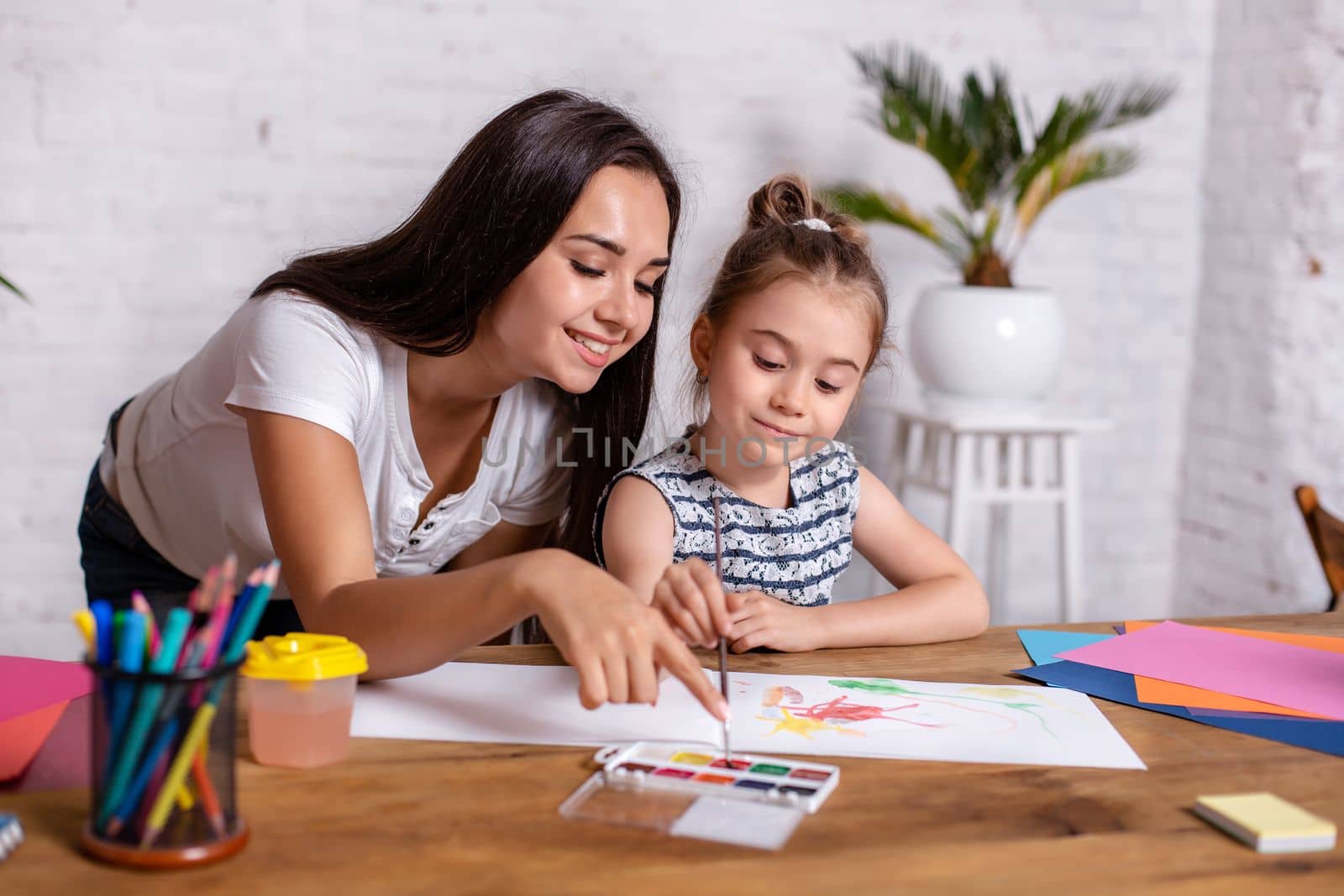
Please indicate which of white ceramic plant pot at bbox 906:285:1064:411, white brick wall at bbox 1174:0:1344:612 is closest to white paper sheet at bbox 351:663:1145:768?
white ceramic plant pot at bbox 906:285:1064:411

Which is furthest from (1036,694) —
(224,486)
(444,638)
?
(224,486)

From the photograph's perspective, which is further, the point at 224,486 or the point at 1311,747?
the point at 224,486

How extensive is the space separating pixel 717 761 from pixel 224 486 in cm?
81

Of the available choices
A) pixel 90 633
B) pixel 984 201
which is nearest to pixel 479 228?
pixel 90 633

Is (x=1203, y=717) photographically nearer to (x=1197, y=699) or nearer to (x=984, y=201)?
(x=1197, y=699)

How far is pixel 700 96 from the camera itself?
8.54 ft

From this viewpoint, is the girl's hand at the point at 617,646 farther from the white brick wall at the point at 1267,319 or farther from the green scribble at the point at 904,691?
the white brick wall at the point at 1267,319

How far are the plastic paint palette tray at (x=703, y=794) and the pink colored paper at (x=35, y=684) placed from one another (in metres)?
0.41

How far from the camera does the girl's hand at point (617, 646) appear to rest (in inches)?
31.6

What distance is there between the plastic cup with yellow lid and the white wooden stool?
1.76 metres

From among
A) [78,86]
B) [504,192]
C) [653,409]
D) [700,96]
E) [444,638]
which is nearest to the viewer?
[444,638]

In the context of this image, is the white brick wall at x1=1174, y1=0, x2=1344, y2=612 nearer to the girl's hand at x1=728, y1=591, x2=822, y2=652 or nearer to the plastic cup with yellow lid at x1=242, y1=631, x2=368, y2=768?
the girl's hand at x1=728, y1=591, x2=822, y2=652

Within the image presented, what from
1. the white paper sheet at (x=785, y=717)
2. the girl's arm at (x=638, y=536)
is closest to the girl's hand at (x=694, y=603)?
the white paper sheet at (x=785, y=717)

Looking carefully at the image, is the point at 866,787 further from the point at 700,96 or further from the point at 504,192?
the point at 700,96
